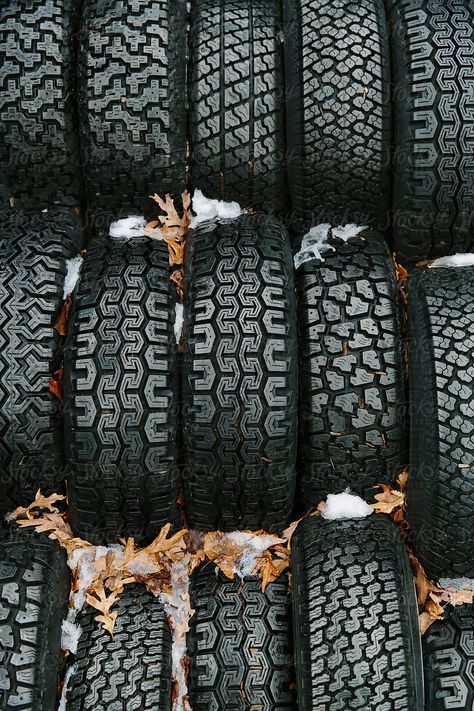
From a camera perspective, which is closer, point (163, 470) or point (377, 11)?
point (163, 470)

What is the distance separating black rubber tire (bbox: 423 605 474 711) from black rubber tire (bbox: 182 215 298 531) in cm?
80

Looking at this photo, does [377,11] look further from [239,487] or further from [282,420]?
[239,487]

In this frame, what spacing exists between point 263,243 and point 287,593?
148 centimetres

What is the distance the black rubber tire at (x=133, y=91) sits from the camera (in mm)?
2871

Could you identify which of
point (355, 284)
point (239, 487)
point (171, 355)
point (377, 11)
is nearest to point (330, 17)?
point (377, 11)

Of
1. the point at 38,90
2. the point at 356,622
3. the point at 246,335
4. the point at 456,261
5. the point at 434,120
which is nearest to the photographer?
the point at 356,622

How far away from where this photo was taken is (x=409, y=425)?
9.05ft

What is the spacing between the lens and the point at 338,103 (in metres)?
2.87

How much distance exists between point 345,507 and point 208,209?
4.90 feet

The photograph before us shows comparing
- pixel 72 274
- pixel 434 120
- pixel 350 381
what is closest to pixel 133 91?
pixel 72 274

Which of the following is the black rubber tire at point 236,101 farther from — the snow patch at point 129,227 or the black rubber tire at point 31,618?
the black rubber tire at point 31,618

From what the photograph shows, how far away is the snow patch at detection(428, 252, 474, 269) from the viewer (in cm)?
304

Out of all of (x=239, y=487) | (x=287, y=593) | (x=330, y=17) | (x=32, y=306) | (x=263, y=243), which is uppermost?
(x=330, y=17)

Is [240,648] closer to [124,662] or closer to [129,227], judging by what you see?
[124,662]
